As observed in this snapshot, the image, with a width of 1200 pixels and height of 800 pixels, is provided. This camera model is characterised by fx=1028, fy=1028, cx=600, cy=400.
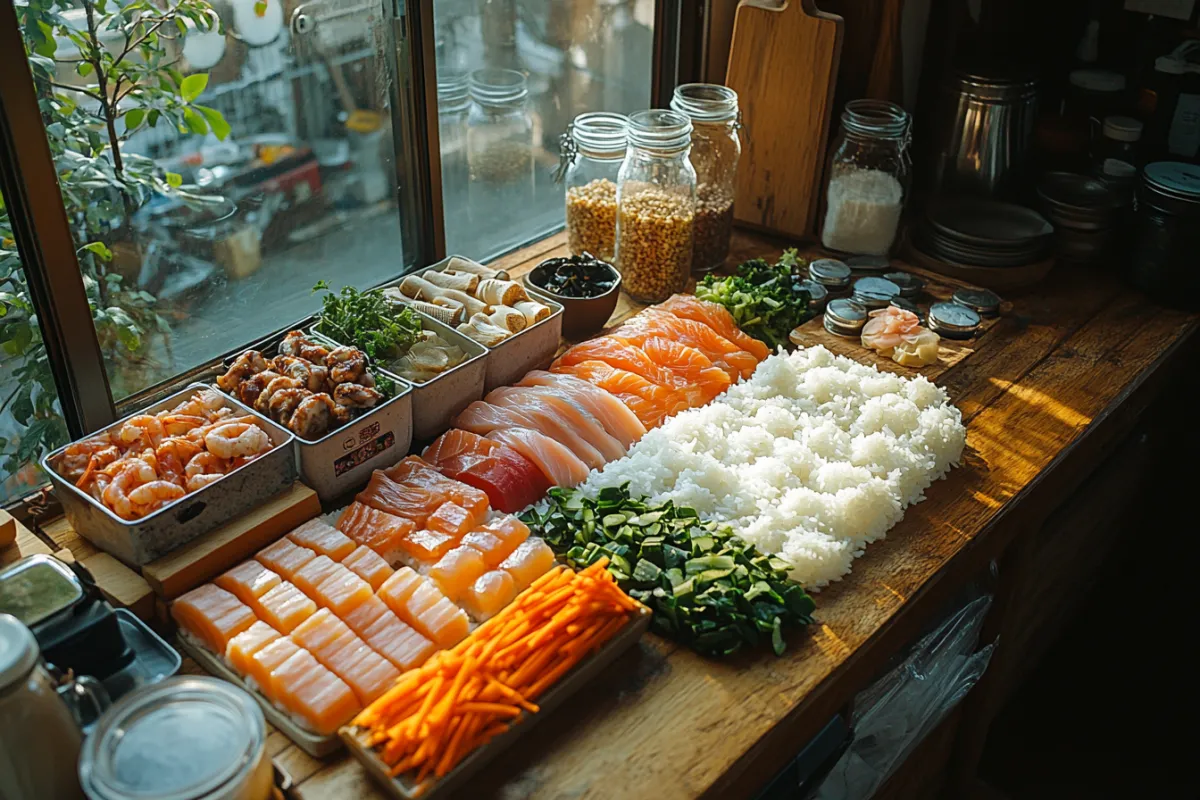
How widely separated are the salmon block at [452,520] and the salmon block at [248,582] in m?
0.31

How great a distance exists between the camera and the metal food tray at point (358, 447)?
2.05 meters

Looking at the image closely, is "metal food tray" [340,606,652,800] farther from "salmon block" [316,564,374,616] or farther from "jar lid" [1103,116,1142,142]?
"jar lid" [1103,116,1142,142]

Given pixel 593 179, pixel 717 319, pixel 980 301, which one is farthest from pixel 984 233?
pixel 593 179

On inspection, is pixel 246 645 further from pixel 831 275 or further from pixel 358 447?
pixel 831 275

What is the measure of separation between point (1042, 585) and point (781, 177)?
1.40m

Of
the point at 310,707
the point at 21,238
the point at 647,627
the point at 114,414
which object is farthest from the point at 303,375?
the point at 647,627

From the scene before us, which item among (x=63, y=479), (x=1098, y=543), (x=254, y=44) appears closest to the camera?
(x=63, y=479)

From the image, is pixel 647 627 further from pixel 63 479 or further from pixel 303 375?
pixel 63 479

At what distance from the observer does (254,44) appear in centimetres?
230

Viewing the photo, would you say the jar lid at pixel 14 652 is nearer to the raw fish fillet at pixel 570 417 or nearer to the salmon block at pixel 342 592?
the salmon block at pixel 342 592

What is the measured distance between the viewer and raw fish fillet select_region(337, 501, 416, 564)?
1.98m

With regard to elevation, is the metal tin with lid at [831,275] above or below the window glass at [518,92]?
below

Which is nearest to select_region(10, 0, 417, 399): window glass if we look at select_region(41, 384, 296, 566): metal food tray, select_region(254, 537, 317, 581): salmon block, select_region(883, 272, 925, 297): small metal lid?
select_region(41, 384, 296, 566): metal food tray

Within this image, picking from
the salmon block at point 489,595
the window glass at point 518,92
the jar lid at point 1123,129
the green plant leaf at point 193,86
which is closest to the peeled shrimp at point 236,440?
the salmon block at point 489,595
